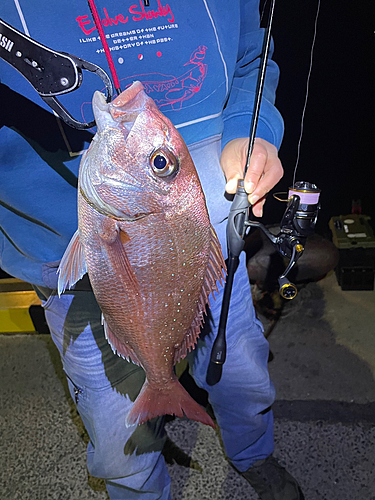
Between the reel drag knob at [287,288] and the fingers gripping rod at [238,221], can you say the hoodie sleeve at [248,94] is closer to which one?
the fingers gripping rod at [238,221]

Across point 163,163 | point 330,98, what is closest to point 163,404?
point 163,163

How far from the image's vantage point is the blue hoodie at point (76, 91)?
0.87m

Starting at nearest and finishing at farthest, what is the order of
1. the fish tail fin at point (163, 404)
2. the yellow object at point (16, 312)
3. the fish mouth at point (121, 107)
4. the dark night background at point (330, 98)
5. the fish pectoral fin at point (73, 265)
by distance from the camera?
the fish mouth at point (121, 107) → the fish pectoral fin at point (73, 265) → the fish tail fin at point (163, 404) → the dark night background at point (330, 98) → the yellow object at point (16, 312)

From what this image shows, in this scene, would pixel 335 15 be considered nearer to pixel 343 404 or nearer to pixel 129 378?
pixel 343 404

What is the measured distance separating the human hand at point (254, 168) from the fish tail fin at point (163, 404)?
542 mm

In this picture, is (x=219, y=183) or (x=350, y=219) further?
(x=350, y=219)

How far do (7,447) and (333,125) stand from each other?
288cm

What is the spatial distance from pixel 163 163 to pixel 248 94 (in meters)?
0.75

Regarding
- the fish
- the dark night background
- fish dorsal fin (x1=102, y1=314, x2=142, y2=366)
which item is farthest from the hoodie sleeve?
the dark night background

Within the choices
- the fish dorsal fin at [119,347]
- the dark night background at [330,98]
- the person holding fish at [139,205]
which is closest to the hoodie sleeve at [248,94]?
the person holding fish at [139,205]

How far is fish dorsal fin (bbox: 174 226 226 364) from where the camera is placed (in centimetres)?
85

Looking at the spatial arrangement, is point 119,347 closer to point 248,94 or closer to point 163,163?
point 163,163

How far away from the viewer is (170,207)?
30.0 inches

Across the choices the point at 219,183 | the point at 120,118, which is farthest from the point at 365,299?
the point at 120,118
